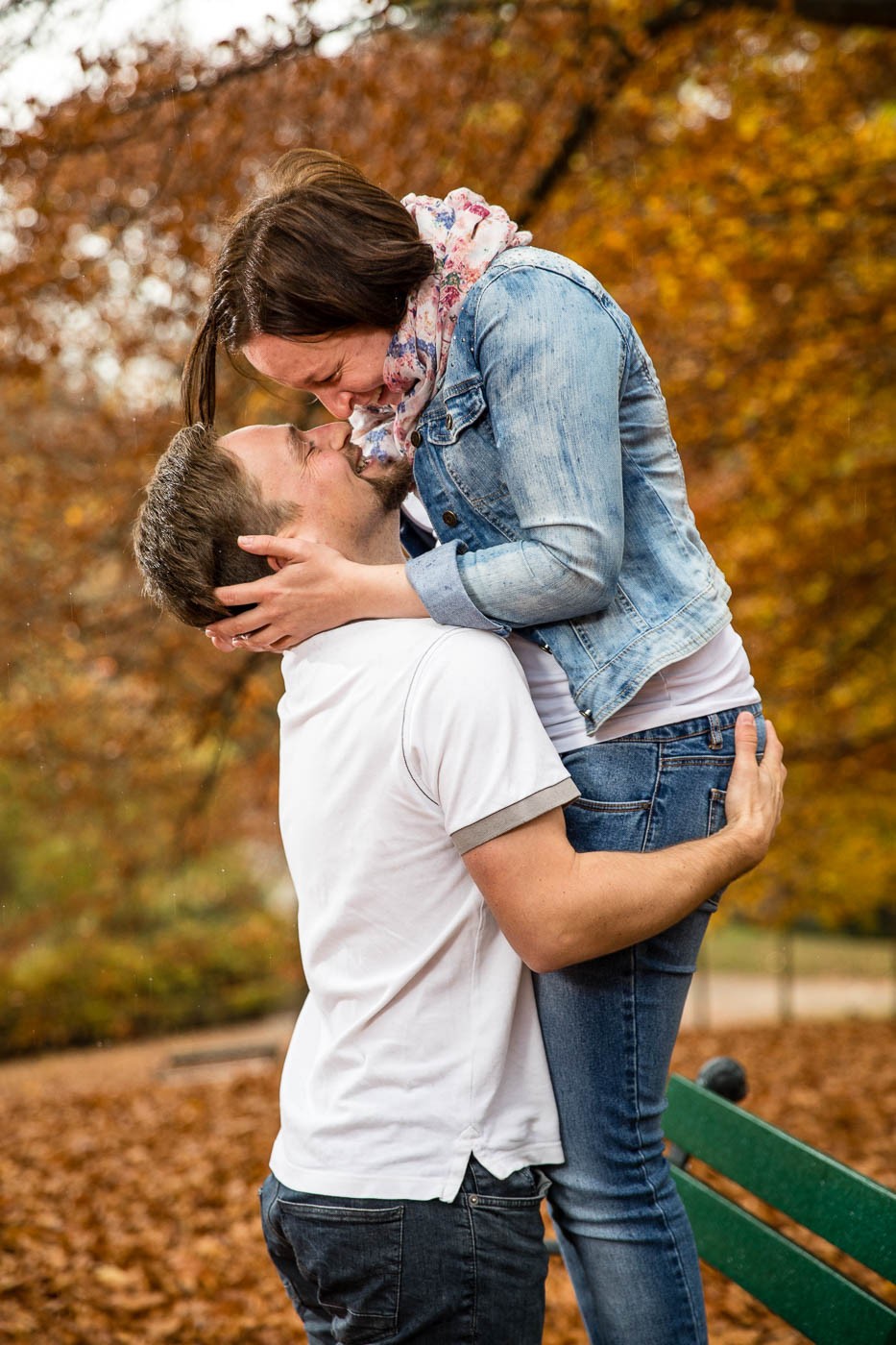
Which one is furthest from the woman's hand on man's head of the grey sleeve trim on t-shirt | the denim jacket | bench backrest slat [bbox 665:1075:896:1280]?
bench backrest slat [bbox 665:1075:896:1280]

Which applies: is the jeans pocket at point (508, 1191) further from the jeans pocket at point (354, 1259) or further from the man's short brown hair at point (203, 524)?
the man's short brown hair at point (203, 524)

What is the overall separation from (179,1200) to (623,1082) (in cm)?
405

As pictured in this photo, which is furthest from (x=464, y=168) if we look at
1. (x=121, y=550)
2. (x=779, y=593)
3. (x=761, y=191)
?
(x=779, y=593)

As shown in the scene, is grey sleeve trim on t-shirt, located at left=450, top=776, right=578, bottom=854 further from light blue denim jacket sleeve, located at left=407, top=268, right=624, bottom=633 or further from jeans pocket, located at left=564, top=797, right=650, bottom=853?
light blue denim jacket sleeve, located at left=407, top=268, right=624, bottom=633

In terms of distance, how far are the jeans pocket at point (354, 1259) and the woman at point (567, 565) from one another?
0.95ft

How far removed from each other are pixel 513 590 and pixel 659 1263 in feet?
3.16

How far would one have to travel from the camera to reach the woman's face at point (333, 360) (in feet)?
6.35

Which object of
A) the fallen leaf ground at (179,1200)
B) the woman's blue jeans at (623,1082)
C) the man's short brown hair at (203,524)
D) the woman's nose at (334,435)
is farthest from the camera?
the fallen leaf ground at (179,1200)

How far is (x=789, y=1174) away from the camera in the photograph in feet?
7.43

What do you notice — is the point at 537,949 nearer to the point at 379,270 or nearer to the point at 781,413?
the point at 379,270

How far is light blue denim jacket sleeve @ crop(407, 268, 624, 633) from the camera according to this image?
1.75 meters

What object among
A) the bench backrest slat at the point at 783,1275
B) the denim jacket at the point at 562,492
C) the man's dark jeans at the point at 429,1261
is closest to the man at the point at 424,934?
the man's dark jeans at the point at 429,1261

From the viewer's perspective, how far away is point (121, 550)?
7.85 m

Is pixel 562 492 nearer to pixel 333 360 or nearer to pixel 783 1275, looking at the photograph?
pixel 333 360
